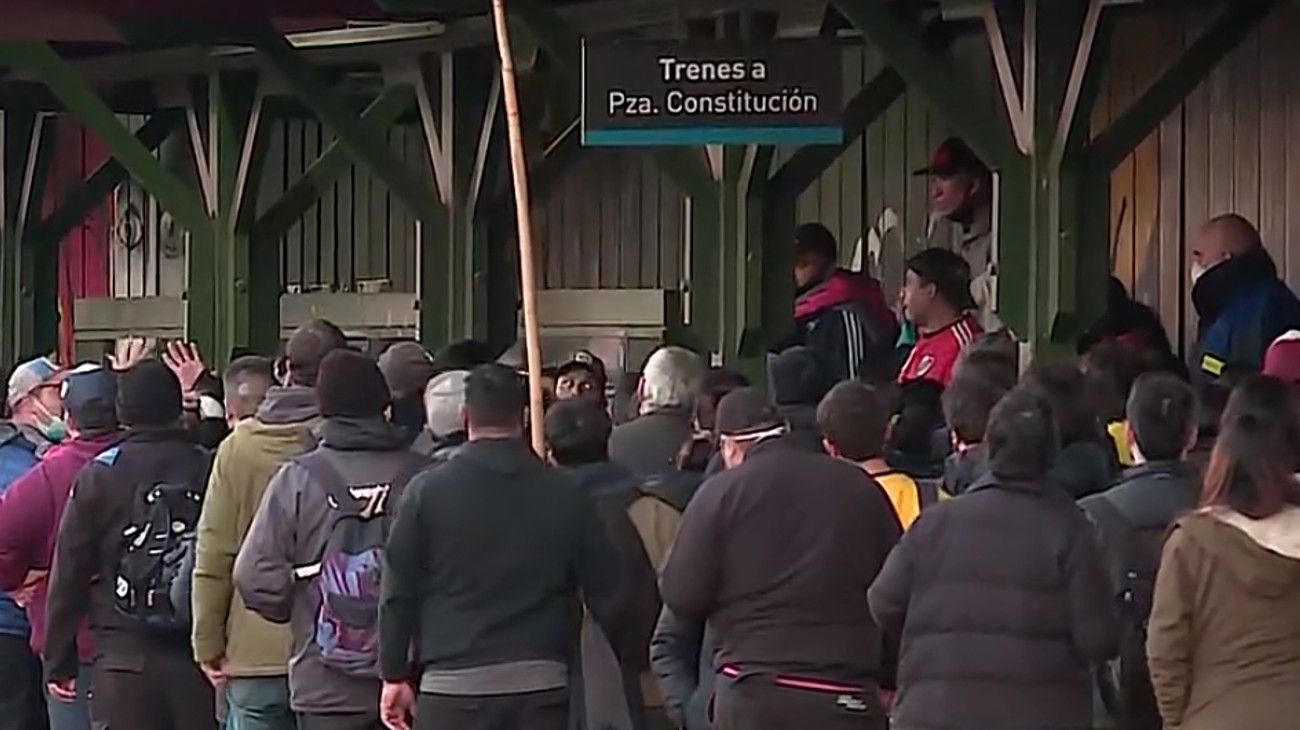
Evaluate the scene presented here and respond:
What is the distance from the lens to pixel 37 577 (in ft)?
29.3

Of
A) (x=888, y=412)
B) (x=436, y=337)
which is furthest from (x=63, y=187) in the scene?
(x=888, y=412)

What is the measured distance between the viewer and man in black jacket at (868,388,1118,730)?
21.2ft

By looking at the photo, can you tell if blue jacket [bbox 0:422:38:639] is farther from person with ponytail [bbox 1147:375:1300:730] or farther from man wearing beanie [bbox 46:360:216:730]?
person with ponytail [bbox 1147:375:1300:730]

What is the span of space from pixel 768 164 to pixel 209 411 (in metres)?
2.42

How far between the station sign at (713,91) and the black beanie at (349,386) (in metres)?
2.42

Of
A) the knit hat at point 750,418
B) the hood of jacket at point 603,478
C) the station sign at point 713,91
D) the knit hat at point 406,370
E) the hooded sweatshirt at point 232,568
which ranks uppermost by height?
the station sign at point 713,91

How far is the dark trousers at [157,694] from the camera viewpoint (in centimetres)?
844

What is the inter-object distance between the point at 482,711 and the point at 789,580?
838 mm

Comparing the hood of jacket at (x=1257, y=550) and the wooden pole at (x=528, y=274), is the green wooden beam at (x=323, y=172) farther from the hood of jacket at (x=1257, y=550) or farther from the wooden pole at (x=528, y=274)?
the hood of jacket at (x=1257, y=550)

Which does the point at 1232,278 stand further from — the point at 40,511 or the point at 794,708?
the point at 40,511

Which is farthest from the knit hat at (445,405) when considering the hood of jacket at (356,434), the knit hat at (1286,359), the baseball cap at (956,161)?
the baseball cap at (956,161)

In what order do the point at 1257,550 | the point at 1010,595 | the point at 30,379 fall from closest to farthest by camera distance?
the point at 1257,550 < the point at 1010,595 < the point at 30,379

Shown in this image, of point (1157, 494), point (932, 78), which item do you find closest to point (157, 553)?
point (1157, 494)

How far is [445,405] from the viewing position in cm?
795
